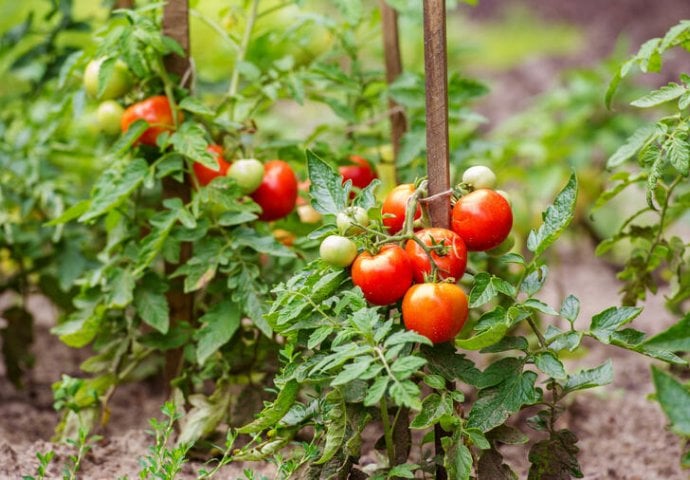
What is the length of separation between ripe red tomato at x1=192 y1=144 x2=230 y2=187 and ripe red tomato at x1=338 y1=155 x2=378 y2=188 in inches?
9.9

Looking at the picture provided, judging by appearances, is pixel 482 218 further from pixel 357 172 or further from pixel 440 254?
pixel 357 172

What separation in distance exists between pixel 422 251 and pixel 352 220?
4.4 inches

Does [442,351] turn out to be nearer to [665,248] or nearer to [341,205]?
[341,205]

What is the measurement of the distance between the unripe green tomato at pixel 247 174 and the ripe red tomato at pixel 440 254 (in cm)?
42

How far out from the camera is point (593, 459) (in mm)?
1590

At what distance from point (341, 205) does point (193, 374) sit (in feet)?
1.83

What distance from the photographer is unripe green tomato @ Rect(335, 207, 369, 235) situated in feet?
3.56

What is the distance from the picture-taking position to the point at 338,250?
1079 millimetres

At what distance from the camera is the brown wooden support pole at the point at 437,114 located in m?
1.16

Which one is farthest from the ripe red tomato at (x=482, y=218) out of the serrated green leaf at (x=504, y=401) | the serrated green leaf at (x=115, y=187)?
the serrated green leaf at (x=115, y=187)

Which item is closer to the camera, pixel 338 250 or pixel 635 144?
pixel 338 250

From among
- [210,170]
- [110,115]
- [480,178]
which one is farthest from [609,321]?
[110,115]

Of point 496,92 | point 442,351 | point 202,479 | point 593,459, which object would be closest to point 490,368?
point 442,351

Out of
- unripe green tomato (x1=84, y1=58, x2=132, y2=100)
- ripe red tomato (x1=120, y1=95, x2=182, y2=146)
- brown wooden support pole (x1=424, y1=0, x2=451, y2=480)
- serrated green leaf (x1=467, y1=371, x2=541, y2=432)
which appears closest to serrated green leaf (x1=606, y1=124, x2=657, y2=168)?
brown wooden support pole (x1=424, y1=0, x2=451, y2=480)
